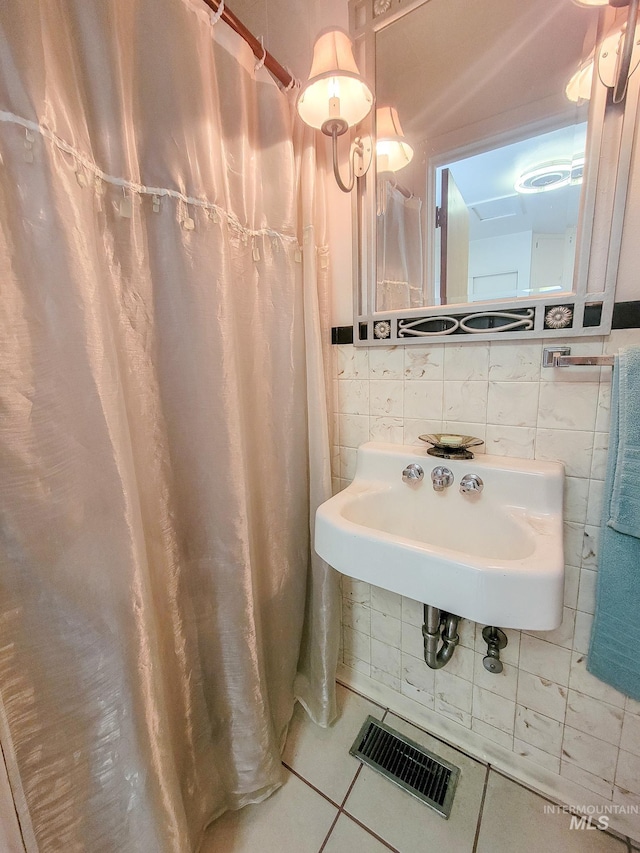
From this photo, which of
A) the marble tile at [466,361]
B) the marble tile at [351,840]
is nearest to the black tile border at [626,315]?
the marble tile at [466,361]

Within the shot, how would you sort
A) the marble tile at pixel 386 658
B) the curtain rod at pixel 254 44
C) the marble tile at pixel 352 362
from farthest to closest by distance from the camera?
the marble tile at pixel 386 658
the marble tile at pixel 352 362
the curtain rod at pixel 254 44

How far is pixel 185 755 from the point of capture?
81cm

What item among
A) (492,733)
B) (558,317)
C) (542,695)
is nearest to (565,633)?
(542,695)

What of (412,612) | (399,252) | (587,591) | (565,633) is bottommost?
(412,612)

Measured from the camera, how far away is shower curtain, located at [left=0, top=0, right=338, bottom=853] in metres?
0.51

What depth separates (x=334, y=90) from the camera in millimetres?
829

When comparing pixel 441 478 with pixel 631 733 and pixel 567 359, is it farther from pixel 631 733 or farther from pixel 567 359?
pixel 631 733

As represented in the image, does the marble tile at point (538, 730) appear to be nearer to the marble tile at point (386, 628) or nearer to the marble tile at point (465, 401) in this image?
the marble tile at point (386, 628)

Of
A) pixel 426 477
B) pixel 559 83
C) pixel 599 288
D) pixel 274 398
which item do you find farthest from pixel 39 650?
pixel 559 83

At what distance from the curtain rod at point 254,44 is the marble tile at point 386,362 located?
29.4 inches

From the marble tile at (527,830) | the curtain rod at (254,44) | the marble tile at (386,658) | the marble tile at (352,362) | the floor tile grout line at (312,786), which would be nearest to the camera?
the curtain rod at (254,44)

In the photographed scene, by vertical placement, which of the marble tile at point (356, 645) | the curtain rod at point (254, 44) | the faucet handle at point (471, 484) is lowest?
the marble tile at point (356, 645)

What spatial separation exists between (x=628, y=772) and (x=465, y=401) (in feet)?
3.20

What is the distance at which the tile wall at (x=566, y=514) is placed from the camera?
2.61 feet
